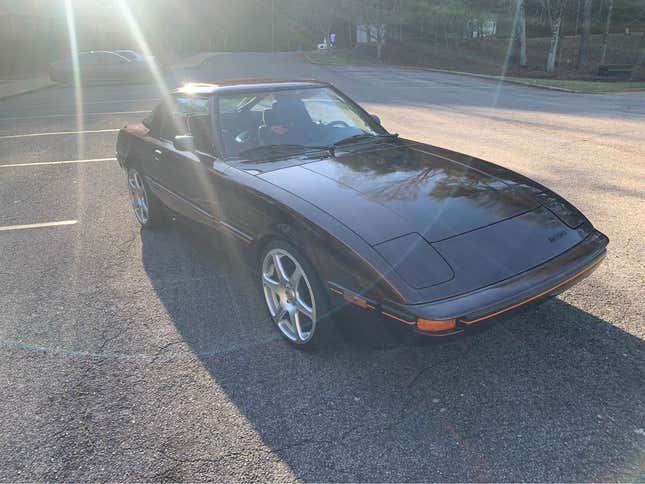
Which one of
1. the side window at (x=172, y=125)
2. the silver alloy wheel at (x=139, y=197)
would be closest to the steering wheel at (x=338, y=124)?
the side window at (x=172, y=125)

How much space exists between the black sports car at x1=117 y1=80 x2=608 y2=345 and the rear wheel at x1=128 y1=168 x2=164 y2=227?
0.33 meters

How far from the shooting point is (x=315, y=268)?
2680 millimetres

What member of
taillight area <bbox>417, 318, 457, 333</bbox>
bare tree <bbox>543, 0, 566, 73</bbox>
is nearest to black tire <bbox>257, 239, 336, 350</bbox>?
taillight area <bbox>417, 318, 457, 333</bbox>

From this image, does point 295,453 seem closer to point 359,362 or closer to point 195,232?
point 359,362

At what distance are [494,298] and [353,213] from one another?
853mm

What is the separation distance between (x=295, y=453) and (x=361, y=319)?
696mm

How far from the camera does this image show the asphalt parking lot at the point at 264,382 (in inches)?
88.0

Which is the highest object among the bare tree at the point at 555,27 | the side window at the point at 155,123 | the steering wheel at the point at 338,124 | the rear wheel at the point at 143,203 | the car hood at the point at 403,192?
the bare tree at the point at 555,27

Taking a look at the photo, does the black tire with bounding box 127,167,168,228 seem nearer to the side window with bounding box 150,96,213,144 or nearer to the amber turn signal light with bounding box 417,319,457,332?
the side window with bounding box 150,96,213,144

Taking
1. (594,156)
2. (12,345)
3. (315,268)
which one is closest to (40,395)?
(12,345)

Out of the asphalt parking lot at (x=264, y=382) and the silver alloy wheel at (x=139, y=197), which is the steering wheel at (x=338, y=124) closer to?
the asphalt parking lot at (x=264, y=382)

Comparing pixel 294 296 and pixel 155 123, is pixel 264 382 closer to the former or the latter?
pixel 294 296

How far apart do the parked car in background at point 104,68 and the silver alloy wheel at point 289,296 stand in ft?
73.2

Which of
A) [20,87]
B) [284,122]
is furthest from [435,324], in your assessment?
[20,87]
